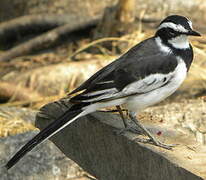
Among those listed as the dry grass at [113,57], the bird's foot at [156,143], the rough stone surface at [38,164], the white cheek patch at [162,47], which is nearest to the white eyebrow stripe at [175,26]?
Answer: the white cheek patch at [162,47]

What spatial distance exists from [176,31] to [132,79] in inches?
16.0

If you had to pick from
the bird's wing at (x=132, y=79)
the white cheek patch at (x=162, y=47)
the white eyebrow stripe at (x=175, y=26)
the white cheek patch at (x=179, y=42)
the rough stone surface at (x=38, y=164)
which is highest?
the white eyebrow stripe at (x=175, y=26)

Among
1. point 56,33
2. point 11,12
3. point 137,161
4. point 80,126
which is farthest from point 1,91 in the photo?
point 137,161

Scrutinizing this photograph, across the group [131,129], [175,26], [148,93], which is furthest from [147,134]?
[175,26]

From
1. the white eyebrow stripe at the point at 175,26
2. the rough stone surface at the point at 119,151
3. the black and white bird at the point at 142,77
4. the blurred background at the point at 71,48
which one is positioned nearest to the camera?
the rough stone surface at the point at 119,151

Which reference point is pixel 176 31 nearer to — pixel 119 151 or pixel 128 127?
pixel 128 127

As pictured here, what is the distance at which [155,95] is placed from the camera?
3.95 metres

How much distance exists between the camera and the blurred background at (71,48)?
19.5 feet

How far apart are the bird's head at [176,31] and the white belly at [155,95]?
0.12 meters

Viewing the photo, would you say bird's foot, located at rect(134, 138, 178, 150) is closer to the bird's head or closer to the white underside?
the white underside

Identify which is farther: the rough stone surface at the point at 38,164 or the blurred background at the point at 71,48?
the blurred background at the point at 71,48

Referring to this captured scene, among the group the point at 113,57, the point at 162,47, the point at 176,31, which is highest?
the point at 176,31

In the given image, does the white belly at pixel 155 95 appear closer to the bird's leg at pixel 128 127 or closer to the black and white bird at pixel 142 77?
the black and white bird at pixel 142 77

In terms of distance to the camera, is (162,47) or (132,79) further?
(162,47)
